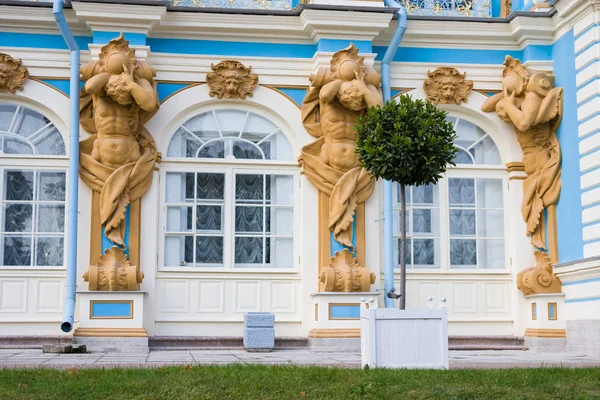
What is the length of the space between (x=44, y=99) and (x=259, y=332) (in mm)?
4323

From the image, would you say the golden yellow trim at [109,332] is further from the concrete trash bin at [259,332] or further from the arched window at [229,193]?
the concrete trash bin at [259,332]

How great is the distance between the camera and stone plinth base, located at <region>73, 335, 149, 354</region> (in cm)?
1240

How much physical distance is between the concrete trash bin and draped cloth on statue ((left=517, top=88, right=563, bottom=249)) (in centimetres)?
394

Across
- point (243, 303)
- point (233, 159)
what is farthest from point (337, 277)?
point (233, 159)

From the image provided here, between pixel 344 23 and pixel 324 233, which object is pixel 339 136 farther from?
pixel 344 23

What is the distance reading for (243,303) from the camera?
1337 cm

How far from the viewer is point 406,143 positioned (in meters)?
9.71

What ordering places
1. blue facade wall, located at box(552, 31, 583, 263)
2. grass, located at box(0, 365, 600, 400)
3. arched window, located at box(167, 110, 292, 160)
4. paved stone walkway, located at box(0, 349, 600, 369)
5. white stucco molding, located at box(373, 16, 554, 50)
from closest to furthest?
grass, located at box(0, 365, 600, 400)
paved stone walkway, located at box(0, 349, 600, 369)
blue facade wall, located at box(552, 31, 583, 263)
arched window, located at box(167, 110, 292, 160)
white stucco molding, located at box(373, 16, 554, 50)

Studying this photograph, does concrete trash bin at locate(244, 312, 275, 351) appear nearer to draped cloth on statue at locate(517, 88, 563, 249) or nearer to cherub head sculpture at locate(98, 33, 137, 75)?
cherub head sculpture at locate(98, 33, 137, 75)

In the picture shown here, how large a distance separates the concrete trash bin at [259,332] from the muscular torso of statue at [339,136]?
2291mm

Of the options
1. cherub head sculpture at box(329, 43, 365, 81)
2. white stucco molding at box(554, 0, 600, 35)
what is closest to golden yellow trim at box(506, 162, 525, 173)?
white stucco molding at box(554, 0, 600, 35)

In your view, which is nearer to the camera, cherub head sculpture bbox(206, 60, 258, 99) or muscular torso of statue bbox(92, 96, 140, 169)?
muscular torso of statue bbox(92, 96, 140, 169)

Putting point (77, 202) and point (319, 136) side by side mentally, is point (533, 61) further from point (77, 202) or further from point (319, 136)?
point (77, 202)

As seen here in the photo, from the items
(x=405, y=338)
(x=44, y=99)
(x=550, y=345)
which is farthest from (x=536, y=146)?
(x=44, y=99)
